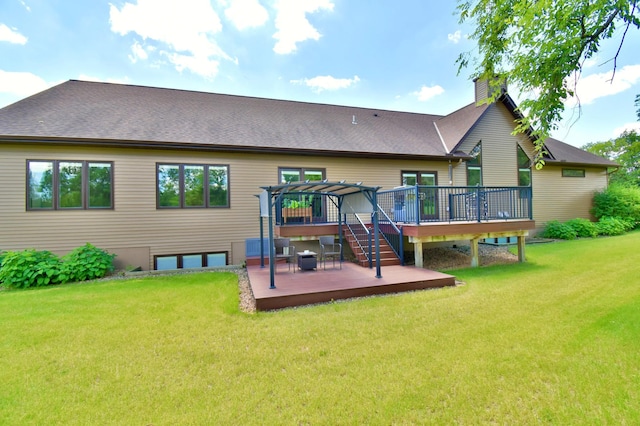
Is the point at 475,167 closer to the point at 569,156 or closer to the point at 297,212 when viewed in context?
the point at 569,156

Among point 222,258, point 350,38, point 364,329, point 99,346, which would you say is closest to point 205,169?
point 222,258

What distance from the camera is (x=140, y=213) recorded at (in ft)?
28.2

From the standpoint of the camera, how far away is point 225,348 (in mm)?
3498

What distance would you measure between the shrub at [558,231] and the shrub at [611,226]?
1598 millimetres

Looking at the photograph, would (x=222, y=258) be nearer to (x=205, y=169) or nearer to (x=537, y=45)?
(x=205, y=169)

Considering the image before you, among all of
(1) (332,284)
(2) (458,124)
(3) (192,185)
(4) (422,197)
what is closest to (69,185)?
(3) (192,185)

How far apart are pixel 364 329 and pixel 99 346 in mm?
3521

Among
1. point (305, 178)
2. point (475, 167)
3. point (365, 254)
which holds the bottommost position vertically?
point (365, 254)

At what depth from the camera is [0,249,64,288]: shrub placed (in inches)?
267

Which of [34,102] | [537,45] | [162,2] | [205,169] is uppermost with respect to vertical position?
[162,2]

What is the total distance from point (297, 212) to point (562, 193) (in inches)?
550

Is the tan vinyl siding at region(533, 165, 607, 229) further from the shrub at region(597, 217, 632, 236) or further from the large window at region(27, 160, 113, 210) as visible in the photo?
the large window at region(27, 160, 113, 210)

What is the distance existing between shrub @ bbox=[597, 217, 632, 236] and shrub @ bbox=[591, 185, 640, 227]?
466mm

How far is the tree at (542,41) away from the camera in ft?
14.7
